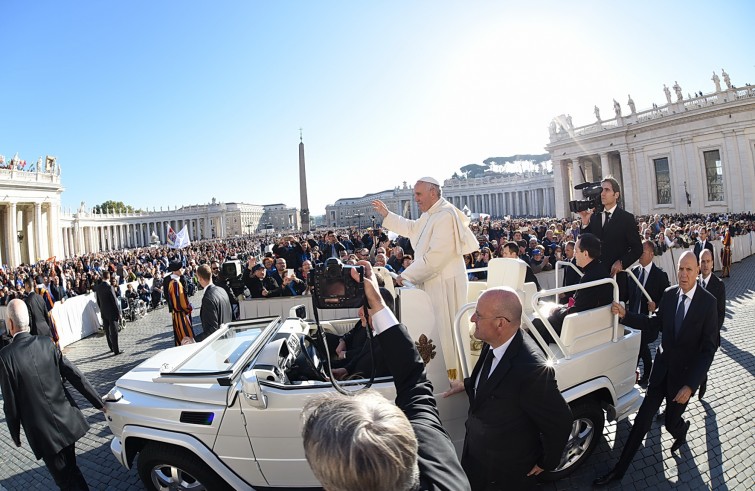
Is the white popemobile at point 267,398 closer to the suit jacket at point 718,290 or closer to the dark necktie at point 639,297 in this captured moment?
the suit jacket at point 718,290

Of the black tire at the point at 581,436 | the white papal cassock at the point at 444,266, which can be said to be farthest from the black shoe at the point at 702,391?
the white papal cassock at the point at 444,266

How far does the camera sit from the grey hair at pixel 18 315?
370cm

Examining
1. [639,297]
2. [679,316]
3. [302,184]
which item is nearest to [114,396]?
[679,316]

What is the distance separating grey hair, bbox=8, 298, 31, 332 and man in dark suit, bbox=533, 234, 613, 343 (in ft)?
15.8

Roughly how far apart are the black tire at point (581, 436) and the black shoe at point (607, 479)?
0.65 feet

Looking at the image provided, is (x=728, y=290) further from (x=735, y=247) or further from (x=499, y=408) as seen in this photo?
(x=499, y=408)

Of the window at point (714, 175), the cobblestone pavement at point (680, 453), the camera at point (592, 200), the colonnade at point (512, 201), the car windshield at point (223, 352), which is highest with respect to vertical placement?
the colonnade at point (512, 201)

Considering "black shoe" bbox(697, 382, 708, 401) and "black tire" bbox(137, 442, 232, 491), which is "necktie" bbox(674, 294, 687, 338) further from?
"black tire" bbox(137, 442, 232, 491)

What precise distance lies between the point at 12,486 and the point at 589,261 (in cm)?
652

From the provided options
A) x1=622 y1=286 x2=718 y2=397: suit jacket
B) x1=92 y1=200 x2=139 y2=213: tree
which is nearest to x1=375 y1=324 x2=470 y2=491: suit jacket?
x1=622 y1=286 x2=718 y2=397: suit jacket

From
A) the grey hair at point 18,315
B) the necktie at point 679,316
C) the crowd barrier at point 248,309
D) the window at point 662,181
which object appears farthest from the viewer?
the window at point 662,181

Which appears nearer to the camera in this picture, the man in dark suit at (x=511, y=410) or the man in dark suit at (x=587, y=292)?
the man in dark suit at (x=511, y=410)

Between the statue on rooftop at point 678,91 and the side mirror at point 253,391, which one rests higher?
the statue on rooftop at point 678,91

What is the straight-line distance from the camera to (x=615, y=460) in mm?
4172
